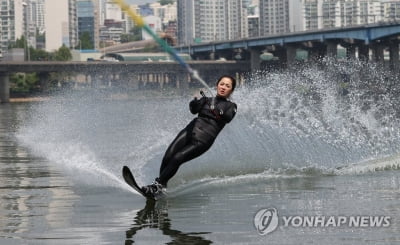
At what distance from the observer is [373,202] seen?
14.2m

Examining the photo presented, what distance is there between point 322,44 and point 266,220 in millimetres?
118761

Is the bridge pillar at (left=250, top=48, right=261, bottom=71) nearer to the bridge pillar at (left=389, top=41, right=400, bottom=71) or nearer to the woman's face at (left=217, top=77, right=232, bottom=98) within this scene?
the bridge pillar at (left=389, top=41, right=400, bottom=71)

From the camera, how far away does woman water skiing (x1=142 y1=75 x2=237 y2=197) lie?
49.4 feet

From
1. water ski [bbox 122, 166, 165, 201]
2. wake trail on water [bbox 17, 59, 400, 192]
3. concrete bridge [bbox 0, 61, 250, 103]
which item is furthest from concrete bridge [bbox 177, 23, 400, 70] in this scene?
water ski [bbox 122, 166, 165, 201]

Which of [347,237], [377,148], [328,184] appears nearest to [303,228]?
[347,237]

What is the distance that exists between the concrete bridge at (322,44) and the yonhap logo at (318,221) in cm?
8928

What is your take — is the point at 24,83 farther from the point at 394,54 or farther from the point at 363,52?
the point at 394,54

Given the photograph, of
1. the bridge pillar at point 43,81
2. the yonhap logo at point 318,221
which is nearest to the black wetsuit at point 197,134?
the yonhap logo at point 318,221

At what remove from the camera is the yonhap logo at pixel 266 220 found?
12172 mm

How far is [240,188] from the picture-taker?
1612 cm

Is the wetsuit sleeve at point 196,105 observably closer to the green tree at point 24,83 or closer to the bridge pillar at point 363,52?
the bridge pillar at point 363,52

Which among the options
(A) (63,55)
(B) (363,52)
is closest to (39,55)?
(A) (63,55)

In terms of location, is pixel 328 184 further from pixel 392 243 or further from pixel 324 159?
pixel 392 243

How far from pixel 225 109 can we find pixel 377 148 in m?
7.36
